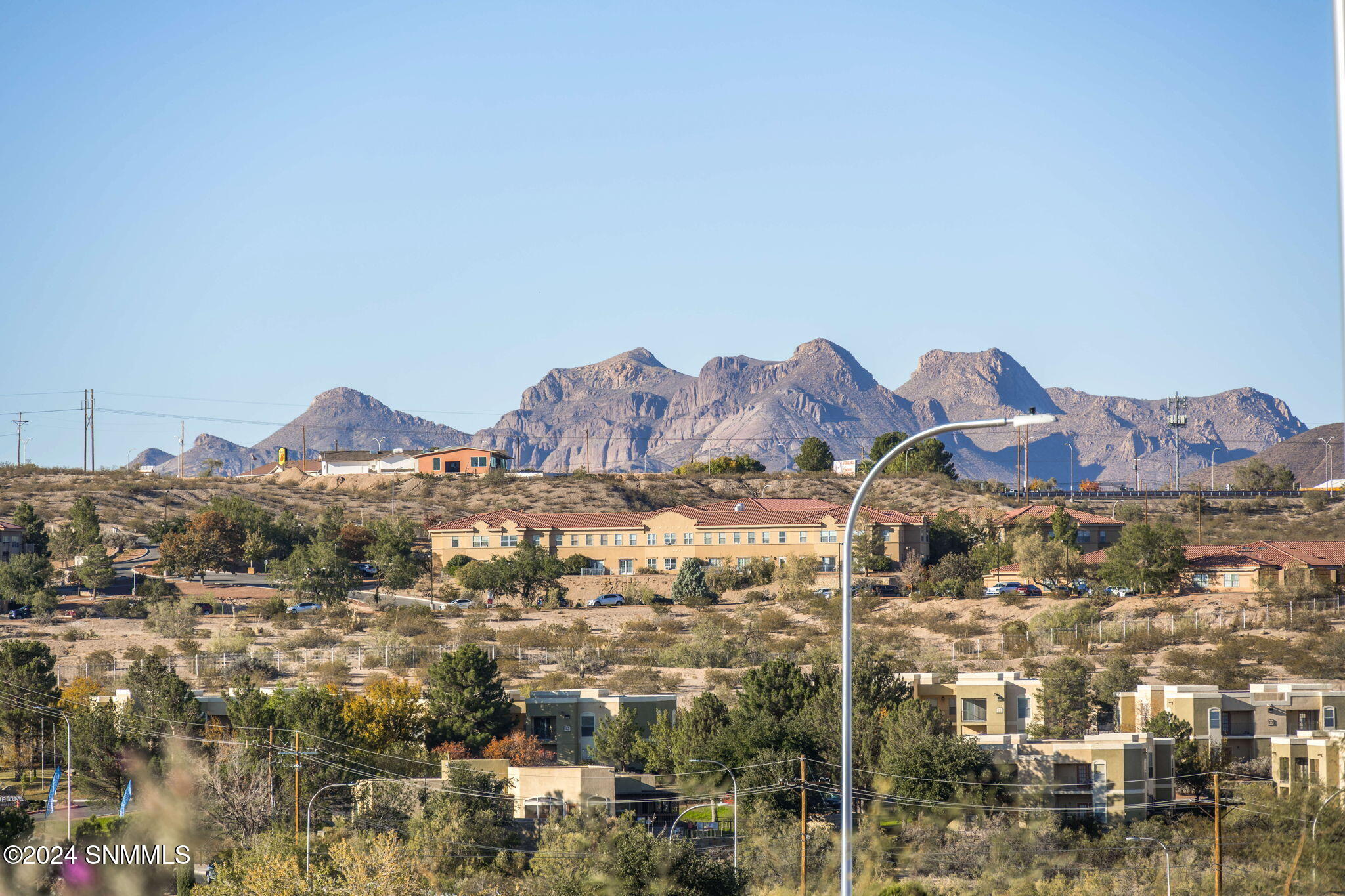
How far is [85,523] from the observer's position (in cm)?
10744

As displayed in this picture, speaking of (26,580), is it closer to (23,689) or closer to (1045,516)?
(23,689)

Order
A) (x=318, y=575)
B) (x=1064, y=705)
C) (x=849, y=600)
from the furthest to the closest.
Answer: (x=318, y=575), (x=1064, y=705), (x=849, y=600)

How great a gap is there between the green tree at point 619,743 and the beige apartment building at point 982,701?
11.9 metres

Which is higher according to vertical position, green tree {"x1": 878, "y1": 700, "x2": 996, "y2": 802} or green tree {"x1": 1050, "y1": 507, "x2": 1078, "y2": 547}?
green tree {"x1": 1050, "y1": 507, "x2": 1078, "y2": 547}

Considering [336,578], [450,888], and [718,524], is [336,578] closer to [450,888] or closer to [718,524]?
[718,524]

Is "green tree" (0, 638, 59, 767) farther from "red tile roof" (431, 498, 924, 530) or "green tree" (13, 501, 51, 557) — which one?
"red tile roof" (431, 498, 924, 530)

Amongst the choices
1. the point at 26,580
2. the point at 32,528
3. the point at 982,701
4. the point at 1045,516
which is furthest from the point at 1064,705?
the point at 32,528

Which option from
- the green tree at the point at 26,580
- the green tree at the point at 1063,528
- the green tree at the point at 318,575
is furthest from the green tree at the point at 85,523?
the green tree at the point at 1063,528

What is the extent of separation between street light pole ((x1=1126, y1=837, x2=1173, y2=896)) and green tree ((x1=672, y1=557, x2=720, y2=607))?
5082 cm

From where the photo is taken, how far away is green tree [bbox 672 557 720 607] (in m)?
95.7

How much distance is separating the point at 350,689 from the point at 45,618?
25703 millimetres

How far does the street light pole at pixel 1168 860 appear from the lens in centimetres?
3947

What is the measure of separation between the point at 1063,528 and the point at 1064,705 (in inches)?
1946

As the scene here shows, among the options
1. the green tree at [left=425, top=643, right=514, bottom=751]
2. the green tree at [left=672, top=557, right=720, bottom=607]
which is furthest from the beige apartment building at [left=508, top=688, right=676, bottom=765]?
the green tree at [left=672, top=557, right=720, bottom=607]
